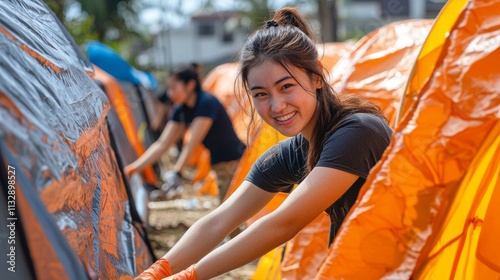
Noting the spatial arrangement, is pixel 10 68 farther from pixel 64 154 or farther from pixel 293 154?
pixel 293 154

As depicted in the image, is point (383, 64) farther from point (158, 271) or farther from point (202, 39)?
point (202, 39)

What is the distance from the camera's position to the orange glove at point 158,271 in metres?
2.34

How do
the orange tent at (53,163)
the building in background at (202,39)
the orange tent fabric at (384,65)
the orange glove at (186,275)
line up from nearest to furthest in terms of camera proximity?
1. the orange tent at (53,163)
2. the orange glove at (186,275)
3. the orange tent fabric at (384,65)
4. the building in background at (202,39)

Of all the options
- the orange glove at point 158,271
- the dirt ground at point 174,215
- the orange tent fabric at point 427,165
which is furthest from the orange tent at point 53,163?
the dirt ground at point 174,215

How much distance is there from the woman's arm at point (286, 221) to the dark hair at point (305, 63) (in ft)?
0.61

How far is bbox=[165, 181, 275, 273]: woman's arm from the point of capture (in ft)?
8.43

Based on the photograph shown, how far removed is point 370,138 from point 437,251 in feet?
1.20

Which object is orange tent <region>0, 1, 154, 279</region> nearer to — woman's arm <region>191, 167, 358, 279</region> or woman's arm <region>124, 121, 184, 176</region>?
woman's arm <region>191, 167, 358, 279</region>

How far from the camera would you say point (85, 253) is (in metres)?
2.10

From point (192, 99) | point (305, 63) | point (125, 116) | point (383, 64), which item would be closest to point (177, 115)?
point (192, 99)

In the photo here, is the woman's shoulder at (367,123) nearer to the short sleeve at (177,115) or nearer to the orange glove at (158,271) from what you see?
the orange glove at (158,271)

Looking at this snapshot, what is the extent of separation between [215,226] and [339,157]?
1.66ft

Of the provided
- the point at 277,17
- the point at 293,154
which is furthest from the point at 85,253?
the point at 277,17

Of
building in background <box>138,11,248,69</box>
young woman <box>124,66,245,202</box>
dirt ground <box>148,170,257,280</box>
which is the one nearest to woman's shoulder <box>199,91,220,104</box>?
young woman <box>124,66,245,202</box>
